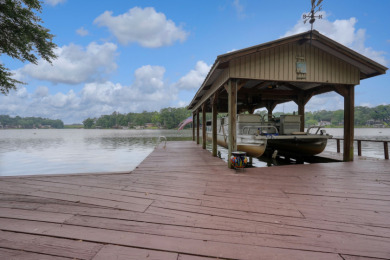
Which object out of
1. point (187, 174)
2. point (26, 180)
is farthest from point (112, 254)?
point (26, 180)

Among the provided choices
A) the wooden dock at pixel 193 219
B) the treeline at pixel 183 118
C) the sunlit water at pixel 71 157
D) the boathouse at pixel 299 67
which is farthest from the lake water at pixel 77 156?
the treeline at pixel 183 118

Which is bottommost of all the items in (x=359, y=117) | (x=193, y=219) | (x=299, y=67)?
(x=193, y=219)

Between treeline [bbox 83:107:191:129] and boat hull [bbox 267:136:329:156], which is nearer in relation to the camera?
boat hull [bbox 267:136:329:156]

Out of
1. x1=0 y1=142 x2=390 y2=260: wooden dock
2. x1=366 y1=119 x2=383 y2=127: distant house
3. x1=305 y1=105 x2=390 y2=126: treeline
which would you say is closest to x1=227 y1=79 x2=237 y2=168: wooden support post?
x1=0 y1=142 x2=390 y2=260: wooden dock

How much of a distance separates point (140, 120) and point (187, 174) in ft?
438

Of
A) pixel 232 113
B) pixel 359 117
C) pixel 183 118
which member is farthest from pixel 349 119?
pixel 359 117

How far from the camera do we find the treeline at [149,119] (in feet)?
332

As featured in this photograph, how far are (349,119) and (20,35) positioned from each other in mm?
14746

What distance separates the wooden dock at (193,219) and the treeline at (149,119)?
9343 centimetres

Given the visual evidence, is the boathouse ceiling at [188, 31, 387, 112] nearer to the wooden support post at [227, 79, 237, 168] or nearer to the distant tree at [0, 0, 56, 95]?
the wooden support post at [227, 79, 237, 168]

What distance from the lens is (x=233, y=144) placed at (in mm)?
6477

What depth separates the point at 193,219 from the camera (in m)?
2.64

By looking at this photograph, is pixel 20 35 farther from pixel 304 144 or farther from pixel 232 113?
pixel 304 144

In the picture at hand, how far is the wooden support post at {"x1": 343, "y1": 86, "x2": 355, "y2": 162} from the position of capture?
738cm
